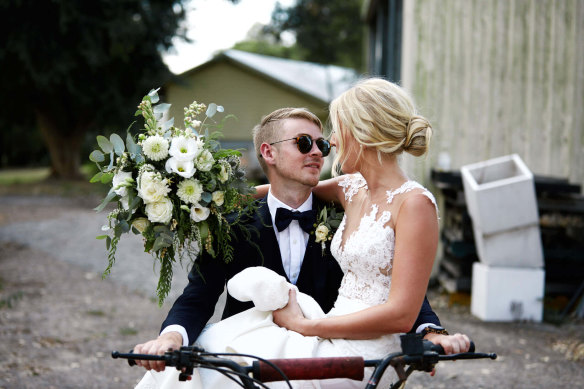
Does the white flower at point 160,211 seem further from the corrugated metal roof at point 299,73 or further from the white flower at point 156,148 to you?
the corrugated metal roof at point 299,73

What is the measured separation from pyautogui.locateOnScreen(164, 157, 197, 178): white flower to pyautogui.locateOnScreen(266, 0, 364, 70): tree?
28.5 m

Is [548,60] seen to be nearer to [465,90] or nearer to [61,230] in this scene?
[465,90]

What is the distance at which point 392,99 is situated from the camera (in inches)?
101

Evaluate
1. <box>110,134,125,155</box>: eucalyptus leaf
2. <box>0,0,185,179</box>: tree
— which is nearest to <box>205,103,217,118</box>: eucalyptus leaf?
<box>110,134,125,155</box>: eucalyptus leaf

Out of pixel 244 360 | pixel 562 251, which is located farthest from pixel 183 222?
pixel 562 251

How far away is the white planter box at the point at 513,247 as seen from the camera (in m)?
6.86

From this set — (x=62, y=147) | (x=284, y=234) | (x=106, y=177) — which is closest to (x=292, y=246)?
(x=284, y=234)

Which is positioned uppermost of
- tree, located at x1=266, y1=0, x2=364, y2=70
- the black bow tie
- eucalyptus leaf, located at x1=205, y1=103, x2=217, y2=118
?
tree, located at x1=266, y1=0, x2=364, y2=70

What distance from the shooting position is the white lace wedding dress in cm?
244

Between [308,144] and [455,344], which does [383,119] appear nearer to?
[308,144]

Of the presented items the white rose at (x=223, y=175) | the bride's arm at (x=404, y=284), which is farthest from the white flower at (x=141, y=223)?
the bride's arm at (x=404, y=284)

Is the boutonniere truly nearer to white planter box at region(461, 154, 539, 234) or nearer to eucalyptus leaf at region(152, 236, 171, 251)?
eucalyptus leaf at region(152, 236, 171, 251)

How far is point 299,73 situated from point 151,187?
28.9m

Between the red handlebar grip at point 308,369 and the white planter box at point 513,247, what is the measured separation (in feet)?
16.9
